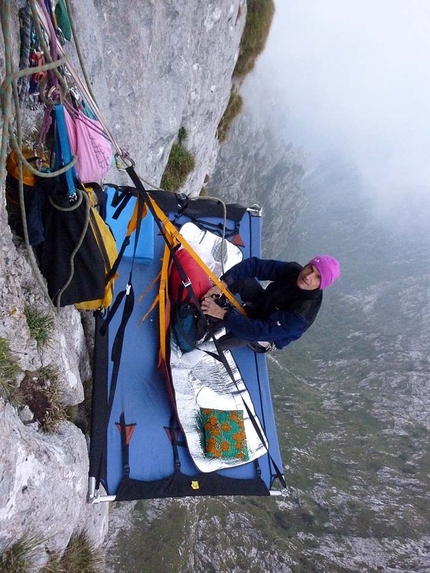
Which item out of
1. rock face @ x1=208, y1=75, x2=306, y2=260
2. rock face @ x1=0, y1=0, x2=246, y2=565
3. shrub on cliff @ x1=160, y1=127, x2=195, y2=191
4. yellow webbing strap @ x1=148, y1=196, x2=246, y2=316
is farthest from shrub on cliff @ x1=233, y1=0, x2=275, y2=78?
rock face @ x1=208, y1=75, x2=306, y2=260

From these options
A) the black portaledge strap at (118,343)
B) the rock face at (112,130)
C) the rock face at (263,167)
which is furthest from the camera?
the rock face at (263,167)

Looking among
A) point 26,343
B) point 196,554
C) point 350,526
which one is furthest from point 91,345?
point 350,526

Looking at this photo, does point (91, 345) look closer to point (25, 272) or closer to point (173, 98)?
point (25, 272)

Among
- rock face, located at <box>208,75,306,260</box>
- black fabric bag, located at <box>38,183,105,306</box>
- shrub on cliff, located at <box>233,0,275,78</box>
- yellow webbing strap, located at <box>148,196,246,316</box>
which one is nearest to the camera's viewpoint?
black fabric bag, located at <box>38,183,105,306</box>

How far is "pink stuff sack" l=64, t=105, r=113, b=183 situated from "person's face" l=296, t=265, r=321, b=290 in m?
2.86

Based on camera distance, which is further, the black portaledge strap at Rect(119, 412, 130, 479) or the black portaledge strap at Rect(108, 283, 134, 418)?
the black portaledge strap at Rect(108, 283, 134, 418)

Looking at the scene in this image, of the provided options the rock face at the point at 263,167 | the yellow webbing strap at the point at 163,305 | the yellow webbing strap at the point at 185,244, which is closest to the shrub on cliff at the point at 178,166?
the yellow webbing strap at the point at 163,305

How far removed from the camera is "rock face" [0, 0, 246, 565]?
3201mm

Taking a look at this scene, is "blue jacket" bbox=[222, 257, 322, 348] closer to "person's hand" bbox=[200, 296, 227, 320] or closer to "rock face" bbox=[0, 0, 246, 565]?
"person's hand" bbox=[200, 296, 227, 320]

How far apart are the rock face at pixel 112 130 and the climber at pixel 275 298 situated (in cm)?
229

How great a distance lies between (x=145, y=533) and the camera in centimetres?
4312

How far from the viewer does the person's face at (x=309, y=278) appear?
456cm

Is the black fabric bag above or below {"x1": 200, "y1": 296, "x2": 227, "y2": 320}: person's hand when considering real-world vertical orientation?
above

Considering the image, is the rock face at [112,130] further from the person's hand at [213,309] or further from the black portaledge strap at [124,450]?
the person's hand at [213,309]
